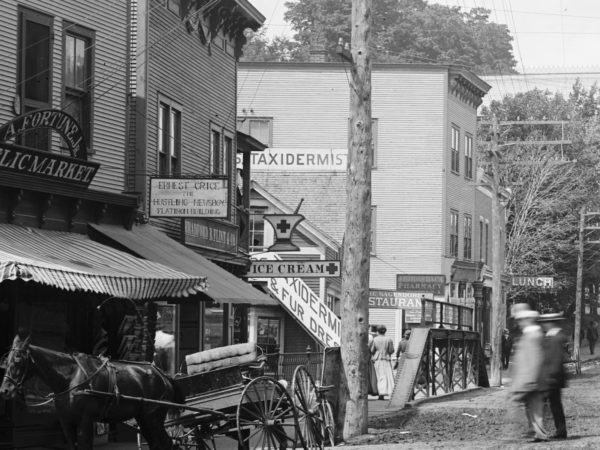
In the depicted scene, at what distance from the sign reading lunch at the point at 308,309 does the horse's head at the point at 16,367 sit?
2510cm

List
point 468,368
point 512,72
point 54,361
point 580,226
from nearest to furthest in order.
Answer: point 54,361 → point 468,368 → point 580,226 → point 512,72

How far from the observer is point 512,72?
116438mm

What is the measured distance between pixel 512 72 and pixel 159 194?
97.5 meters

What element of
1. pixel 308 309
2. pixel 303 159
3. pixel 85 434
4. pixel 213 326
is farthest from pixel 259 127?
pixel 85 434

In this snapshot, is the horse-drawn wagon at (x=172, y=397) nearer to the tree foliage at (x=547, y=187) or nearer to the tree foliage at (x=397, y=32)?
the tree foliage at (x=547, y=187)

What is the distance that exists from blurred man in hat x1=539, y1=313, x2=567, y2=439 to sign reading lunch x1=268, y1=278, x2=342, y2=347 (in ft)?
70.0

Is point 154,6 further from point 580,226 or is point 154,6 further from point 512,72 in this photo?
point 512,72

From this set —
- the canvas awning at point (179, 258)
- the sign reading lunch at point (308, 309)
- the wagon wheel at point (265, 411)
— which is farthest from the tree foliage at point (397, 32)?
the wagon wheel at point (265, 411)

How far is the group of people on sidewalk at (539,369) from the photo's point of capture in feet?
53.1

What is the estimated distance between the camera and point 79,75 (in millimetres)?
21000

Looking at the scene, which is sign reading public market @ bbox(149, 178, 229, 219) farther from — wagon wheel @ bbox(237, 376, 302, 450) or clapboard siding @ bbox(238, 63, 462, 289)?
clapboard siding @ bbox(238, 63, 462, 289)

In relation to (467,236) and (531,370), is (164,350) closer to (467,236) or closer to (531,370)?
(531,370)

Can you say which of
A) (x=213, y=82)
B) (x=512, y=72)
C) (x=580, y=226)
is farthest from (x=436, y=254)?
(x=512, y=72)

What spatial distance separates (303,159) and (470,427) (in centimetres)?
1809
